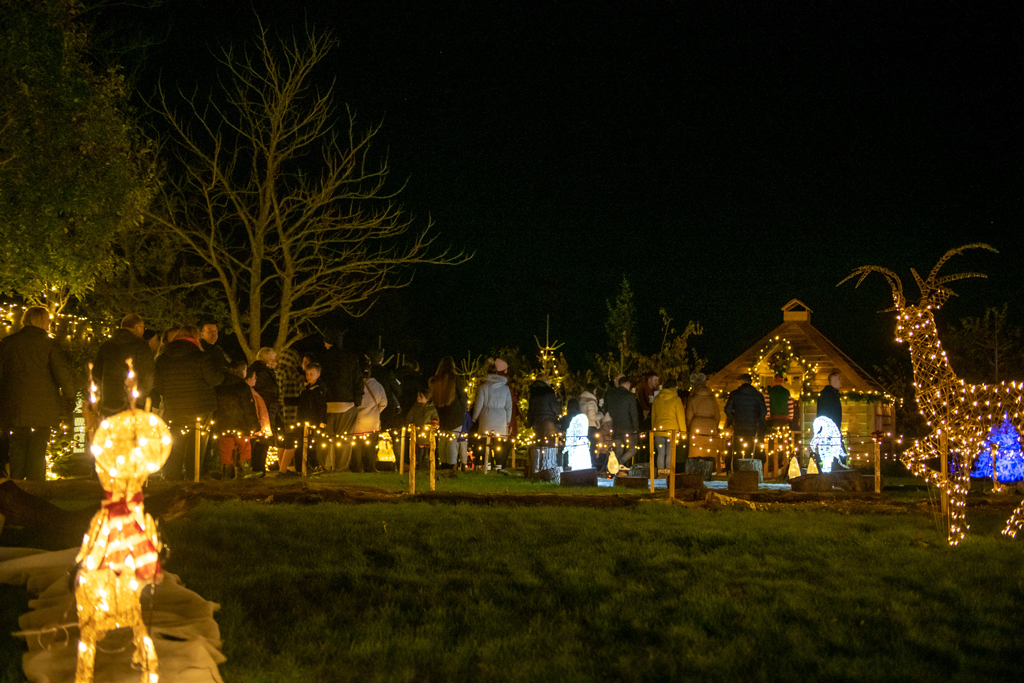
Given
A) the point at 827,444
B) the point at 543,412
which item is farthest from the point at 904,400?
the point at 543,412

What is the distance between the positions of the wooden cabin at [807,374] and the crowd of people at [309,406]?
800cm

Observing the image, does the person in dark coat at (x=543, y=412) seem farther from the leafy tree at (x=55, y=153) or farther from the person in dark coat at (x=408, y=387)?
the leafy tree at (x=55, y=153)

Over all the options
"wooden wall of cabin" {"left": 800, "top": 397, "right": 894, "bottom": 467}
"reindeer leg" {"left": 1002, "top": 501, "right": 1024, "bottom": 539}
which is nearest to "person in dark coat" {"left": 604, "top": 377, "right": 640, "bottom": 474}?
"reindeer leg" {"left": 1002, "top": 501, "right": 1024, "bottom": 539}

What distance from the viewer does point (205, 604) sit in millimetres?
6613

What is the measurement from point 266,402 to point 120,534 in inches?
426

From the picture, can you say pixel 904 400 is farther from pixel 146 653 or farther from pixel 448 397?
pixel 146 653

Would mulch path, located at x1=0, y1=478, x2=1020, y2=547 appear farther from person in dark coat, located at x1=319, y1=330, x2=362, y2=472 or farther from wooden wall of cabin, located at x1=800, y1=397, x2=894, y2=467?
wooden wall of cabin, located at x1=800, y1=397, x2=894, y2=467

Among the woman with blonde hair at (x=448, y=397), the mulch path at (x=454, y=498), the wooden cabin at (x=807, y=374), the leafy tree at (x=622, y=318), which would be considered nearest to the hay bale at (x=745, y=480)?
the mulch path at (x=454, y=498)

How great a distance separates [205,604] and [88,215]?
34.3 ft

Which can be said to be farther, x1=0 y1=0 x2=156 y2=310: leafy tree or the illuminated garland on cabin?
the illuminated garland on cabin

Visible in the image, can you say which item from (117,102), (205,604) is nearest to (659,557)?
(205,604)

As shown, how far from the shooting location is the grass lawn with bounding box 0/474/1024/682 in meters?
6.36

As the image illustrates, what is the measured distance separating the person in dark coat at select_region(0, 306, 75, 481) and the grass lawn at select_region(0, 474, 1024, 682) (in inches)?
104

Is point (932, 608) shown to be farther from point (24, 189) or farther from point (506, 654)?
point (24, 189)
